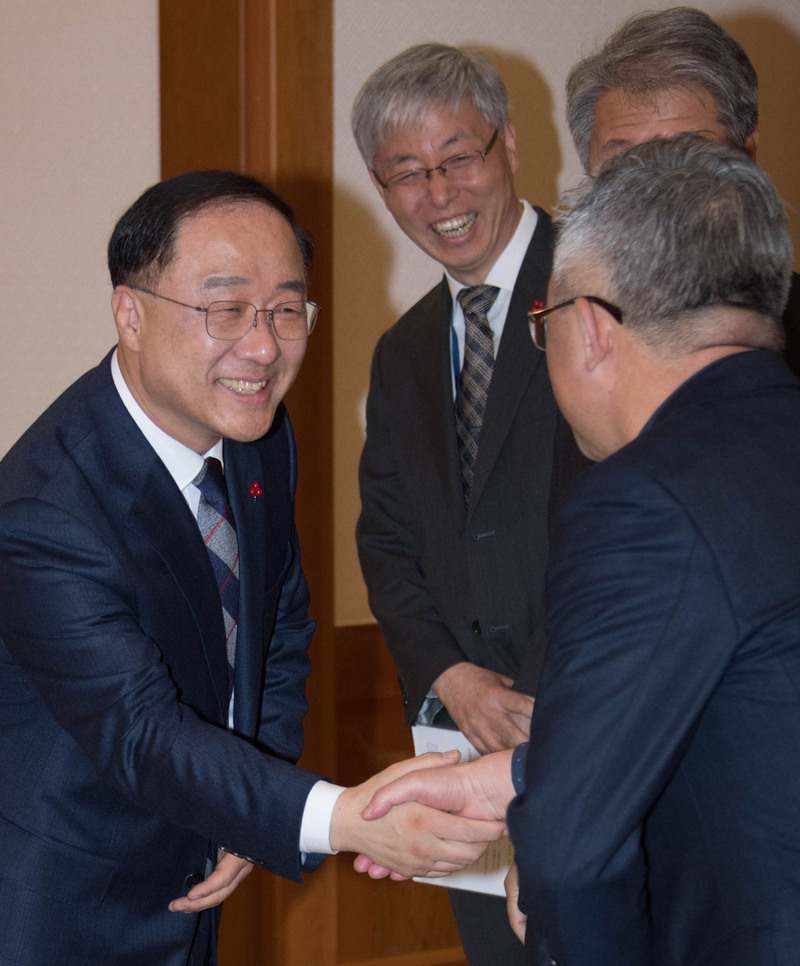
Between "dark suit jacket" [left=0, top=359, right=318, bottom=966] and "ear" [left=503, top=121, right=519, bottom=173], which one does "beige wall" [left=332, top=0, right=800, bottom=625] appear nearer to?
"ear" [left=503, top=121, right=519, bottom=173]

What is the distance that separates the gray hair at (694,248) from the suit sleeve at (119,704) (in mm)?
830

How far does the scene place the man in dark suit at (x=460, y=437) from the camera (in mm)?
2096

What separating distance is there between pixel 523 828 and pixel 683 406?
1.59 feet

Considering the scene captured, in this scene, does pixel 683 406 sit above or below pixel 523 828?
above

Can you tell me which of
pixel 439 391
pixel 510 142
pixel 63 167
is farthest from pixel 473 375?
pixel 63 167

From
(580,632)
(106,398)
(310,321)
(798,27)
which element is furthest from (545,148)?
(580,632)

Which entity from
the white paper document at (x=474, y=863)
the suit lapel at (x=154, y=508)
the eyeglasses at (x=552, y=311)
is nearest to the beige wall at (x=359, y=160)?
the white paper document at (x=474, y=863)

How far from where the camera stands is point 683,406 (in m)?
1.18

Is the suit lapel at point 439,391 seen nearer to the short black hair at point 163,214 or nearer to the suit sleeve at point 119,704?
the short black hair at point 163,214

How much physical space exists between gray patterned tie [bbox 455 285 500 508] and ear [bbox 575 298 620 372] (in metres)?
0.87

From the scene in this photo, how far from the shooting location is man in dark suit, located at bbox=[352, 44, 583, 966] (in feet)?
6.88

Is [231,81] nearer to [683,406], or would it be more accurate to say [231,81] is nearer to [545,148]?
[545,148]

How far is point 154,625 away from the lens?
162 centimetres

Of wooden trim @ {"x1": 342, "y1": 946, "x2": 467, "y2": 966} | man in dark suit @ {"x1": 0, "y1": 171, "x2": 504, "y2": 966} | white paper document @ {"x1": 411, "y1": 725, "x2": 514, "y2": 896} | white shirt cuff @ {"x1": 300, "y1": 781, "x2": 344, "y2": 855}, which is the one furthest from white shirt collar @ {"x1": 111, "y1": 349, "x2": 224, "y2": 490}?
wooden trim @ {"x1": 342, "y1": 946, "x2": 467, "y2": 966}
